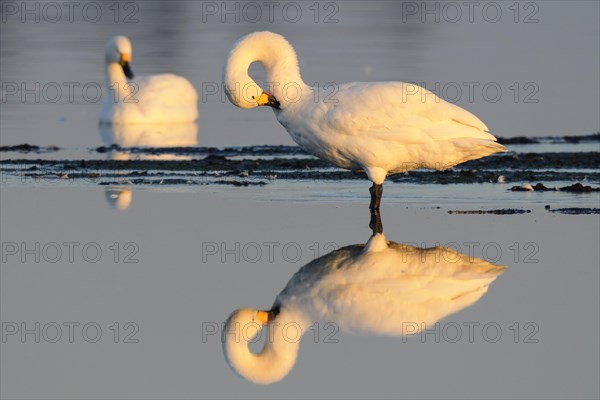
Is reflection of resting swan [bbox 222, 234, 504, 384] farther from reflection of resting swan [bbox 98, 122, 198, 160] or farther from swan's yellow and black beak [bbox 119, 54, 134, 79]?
swan's yellow and black beak [bbox 119, 54, 134, 79]

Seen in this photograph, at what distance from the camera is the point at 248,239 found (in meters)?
11.2

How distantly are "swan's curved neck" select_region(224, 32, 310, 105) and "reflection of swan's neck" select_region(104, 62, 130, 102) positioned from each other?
9782 mm

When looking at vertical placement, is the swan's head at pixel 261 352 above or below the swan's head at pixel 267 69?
below

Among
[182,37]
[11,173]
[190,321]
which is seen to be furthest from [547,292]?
[182,37]

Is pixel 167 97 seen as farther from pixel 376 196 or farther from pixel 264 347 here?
pixel 264 347

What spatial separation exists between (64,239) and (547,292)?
3659 millimetres

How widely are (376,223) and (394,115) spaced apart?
2.73 feet

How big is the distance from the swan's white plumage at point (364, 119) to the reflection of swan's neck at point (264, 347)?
11.6 feet

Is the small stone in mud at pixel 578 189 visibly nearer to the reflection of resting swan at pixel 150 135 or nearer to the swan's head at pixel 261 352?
the swan's head at pixel 261 352

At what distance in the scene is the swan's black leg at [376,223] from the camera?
461 inches

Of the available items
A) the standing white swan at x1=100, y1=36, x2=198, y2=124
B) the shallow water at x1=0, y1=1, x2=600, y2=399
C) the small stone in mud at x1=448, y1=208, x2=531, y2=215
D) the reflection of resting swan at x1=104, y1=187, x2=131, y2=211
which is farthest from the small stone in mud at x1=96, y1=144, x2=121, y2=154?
the small stone in mud at x1=448, y1=208, x2=531, y2=215

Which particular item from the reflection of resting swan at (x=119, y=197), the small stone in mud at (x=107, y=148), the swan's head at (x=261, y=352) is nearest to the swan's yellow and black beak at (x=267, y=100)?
the reflection of resting swan at (x=119, y=197)

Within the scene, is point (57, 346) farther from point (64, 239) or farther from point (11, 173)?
point (11, 173)

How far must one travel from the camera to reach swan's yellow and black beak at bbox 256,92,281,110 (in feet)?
40.3
